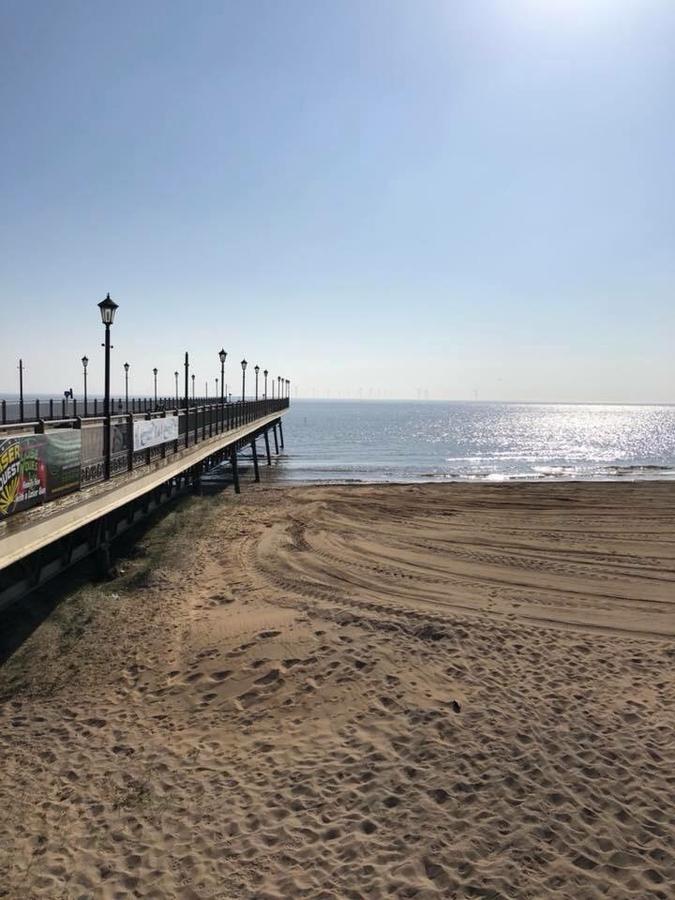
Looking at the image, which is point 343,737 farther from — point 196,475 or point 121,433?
point 196,475

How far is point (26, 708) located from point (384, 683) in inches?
187

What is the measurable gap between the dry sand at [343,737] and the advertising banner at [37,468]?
2469mm

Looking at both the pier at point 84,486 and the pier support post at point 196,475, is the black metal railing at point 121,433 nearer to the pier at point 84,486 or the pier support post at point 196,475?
the pier at point 84,486

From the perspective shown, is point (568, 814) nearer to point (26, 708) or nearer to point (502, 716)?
point (502, 716)

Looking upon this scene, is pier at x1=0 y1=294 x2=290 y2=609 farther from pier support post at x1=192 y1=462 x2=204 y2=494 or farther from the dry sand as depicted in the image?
pier support post at x1=192 y1=462 x2=204 y2=494

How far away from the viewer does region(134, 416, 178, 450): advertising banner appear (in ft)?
46.5

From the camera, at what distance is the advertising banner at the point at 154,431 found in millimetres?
14168

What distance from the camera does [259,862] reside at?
525cm

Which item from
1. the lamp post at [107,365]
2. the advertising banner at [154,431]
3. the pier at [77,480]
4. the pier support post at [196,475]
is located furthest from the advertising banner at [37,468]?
the pier support post at [196,475]

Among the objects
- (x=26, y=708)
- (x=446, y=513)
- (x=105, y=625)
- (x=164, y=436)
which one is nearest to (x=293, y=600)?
(x=105, y=625)

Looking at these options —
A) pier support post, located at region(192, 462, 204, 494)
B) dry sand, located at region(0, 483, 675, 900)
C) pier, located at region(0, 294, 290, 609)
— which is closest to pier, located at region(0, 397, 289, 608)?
pier, located at region(0, 294, 290, 609)

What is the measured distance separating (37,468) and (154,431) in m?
6.14

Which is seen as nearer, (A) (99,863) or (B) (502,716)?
(A) (99,863)

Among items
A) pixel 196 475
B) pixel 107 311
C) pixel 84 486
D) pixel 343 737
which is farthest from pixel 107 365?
pixel 196 475
